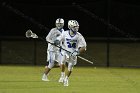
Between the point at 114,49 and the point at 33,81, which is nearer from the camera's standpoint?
the point at 33,81

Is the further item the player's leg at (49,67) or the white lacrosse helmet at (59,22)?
the player's leg at (49,67)

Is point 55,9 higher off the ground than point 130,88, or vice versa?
point 55,9

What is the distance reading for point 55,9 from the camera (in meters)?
36.8

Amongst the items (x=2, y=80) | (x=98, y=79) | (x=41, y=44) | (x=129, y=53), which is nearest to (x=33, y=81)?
(x=2, y=80)

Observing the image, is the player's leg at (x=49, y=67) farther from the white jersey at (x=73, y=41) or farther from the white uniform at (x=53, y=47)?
the white jersey at (x=73, y=41)

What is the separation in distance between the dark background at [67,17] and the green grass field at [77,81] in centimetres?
670

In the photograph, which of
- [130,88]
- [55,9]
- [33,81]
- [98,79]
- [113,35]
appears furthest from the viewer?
[55,9]

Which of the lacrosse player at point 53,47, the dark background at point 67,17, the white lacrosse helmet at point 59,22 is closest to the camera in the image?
the white lacrosse helmet at point 59,22

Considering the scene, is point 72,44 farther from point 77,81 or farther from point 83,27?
point 83,27

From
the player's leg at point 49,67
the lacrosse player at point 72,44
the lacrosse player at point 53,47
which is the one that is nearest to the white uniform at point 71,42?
the lacrosse player at point 72,44

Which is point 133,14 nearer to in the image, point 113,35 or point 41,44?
point 113,35

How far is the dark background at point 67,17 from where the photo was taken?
3597 centimetres

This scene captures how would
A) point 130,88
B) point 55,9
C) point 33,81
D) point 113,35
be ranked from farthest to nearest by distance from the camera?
point 55,9 < point 113,35 < point 33,81 < point 130,88

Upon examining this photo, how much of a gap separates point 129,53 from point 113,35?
223cm
